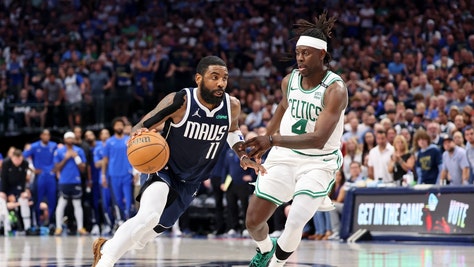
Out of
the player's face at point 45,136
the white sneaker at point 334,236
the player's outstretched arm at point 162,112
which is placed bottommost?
the white sneaker at point 334,236

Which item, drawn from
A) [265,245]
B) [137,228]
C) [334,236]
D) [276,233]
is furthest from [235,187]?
A: [137,228]

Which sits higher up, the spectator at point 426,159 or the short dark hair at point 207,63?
the short dark hair at point 207,63

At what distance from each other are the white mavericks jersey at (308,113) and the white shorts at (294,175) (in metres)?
0.06

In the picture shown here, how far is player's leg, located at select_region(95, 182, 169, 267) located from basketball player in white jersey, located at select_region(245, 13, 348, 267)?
89 centimetres

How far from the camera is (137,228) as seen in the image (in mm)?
7457

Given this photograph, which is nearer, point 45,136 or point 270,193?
point 270,193

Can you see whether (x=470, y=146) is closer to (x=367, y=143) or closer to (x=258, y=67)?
(x=367, y=143)

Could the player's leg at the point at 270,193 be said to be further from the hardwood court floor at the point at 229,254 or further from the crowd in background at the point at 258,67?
the crowd in background at the point at 258,67

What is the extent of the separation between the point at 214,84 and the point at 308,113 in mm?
842

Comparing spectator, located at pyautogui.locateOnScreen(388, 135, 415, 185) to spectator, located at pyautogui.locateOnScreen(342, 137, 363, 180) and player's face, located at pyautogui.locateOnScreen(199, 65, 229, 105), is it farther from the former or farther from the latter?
player's face, located at pyautogui.locateOnScreen(199, 65, 229, 105)

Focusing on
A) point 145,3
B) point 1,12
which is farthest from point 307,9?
point 1,12

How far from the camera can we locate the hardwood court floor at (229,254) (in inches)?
398

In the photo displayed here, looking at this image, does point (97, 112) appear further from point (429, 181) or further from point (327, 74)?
point (327, 74)

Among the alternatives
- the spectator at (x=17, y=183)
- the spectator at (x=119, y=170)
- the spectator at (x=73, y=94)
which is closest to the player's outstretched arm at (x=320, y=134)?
the spectator at (x=119, y=170)
